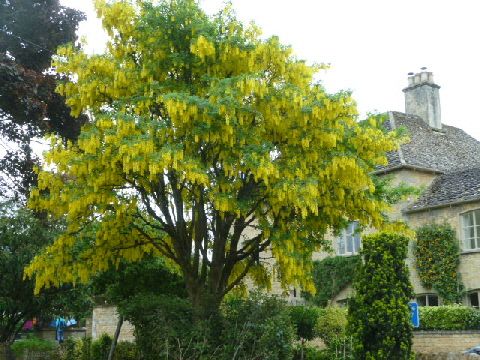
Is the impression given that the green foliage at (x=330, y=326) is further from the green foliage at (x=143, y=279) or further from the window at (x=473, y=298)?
the window at (x=473, y=298)

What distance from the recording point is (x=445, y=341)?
2270cm

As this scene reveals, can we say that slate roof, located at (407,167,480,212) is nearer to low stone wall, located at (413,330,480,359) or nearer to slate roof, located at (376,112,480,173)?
slate roof, located at (376,112,480,173)

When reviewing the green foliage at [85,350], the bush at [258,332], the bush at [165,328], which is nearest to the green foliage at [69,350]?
the green foliage at [85,350]

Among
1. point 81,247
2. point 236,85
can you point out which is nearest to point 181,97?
point 236,85

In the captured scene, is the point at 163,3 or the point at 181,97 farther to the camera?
the point at 163,3

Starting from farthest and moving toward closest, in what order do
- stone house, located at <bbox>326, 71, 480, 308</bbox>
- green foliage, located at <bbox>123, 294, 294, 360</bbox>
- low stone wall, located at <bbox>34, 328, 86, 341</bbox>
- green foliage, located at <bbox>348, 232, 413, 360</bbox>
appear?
low stone wall, located at <bbox>34, 328, 86, 341</bbox>, stone house, located at <bbox>326, 71, 480, 308</bbox>, green foliage, located at <bbox>123, 294, 294, 360</bbox>, green foliage, located at <bbox>348, 232, 413, 360</bbox>

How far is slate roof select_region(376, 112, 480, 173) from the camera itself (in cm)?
3152

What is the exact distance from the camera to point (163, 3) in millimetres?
15648

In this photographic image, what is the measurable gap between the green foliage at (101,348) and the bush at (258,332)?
10.8 m

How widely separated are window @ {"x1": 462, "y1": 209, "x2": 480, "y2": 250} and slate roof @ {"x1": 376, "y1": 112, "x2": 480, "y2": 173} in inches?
152

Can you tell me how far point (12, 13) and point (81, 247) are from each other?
26.1ft

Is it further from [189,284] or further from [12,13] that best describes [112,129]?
[12,13]

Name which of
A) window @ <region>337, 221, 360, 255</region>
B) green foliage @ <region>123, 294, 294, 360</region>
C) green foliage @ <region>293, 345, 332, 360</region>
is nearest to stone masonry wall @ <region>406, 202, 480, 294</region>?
window @ <region>337, 221, 360, 255</region>

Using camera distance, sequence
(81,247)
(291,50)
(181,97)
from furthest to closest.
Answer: (81,247) < (291,50) < (181,97)
